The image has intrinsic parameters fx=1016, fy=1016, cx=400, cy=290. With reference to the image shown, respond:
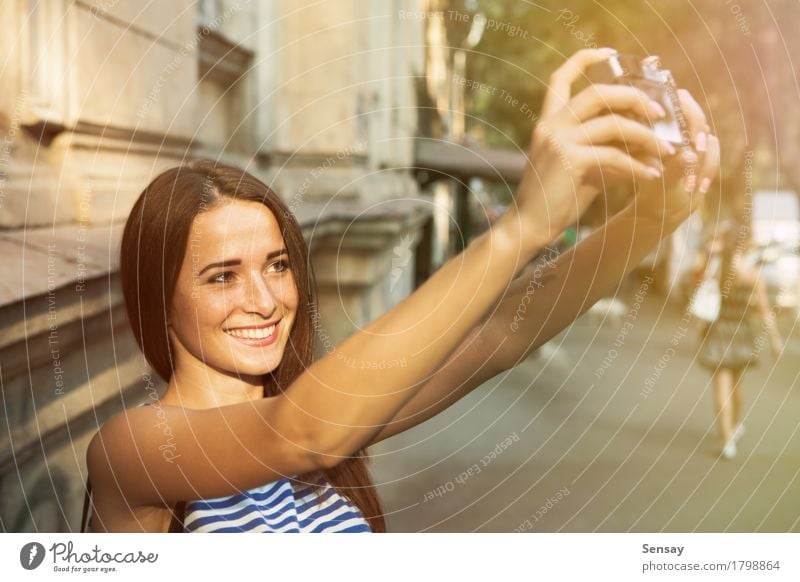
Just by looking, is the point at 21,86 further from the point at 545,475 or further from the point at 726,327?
the point at 726,327

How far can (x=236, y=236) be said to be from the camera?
5.22 feet

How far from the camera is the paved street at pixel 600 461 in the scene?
3.50 meters

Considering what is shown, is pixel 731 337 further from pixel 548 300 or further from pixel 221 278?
pixel 221 278

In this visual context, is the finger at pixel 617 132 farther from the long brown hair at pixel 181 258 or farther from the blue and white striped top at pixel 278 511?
the blue and white striped top at pixel 278 511

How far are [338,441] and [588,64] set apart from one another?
0.55 meters

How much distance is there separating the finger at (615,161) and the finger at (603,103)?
0.04 metres

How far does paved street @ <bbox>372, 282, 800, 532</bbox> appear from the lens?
11.5 feet

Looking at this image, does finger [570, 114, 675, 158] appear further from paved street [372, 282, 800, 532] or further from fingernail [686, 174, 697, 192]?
paved street [372, 282, 800, 532]

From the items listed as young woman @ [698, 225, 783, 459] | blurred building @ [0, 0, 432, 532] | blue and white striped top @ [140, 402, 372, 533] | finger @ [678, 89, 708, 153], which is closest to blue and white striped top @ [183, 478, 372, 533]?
blue and white striped top @ [140, 402, 372, 533]

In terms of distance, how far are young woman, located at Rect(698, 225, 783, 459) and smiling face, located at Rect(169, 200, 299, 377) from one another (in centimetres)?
395

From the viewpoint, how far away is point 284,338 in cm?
167

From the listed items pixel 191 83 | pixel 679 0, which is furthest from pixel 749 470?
pixel 191 83

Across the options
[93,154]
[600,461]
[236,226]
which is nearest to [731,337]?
[600,461]
